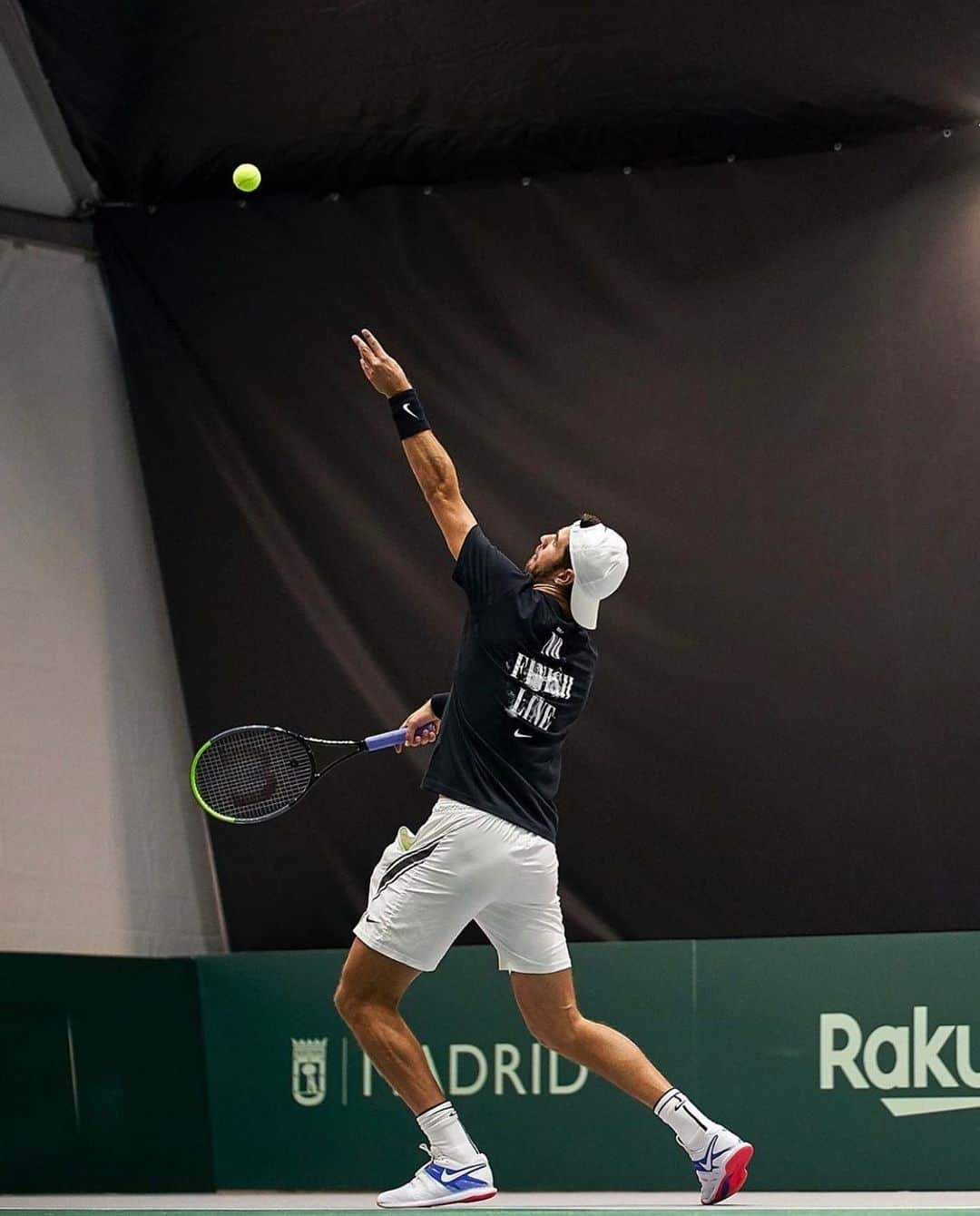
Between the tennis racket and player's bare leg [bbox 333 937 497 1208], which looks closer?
player's bare leg [bbox 333 937 497 1208]

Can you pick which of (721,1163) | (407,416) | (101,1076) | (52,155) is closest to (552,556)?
(407,416)

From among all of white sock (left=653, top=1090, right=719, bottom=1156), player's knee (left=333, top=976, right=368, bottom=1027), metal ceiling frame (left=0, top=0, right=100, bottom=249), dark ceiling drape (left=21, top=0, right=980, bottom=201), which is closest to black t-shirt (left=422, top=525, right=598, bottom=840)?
player's knee (left=333, top=976, right=368, bottom=1027)

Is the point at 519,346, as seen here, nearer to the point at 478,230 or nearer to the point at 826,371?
the point at 478,230

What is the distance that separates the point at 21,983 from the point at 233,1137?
1.08m

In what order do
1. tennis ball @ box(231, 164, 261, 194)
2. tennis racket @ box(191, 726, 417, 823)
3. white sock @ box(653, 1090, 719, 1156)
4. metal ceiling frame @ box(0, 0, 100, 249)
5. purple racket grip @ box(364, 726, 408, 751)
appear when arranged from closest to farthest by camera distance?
white sock @ box(653, 1090, 719, 1156) < purple racket grip @ box(364, 726, 408, 751) < tennis racket @ box(191, 726, 417, 823) < tennis ball @ box(231, 164, 261, 194) < metal ceiling frame @ box(0, 0, 100, 249)

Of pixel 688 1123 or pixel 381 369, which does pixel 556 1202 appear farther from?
pixel 381 369

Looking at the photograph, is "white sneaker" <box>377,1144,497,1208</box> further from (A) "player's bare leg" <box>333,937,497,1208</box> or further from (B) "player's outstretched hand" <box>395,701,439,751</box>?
(B) "player's outstretched hand" <box>395,701,439,751</box>

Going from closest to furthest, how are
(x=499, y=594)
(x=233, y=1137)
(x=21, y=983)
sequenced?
1. (x=499, y=594)
2. (x=21, y=983)
3. (x=233, y=1137)

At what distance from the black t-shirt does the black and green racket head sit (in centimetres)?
92

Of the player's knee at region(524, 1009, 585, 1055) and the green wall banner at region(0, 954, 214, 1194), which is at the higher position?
the player's knee at region(524, 1009, 585, 1055)

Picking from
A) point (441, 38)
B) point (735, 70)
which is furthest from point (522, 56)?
point (735, 70)

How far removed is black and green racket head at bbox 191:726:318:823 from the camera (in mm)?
5844

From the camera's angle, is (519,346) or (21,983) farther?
(519,346)

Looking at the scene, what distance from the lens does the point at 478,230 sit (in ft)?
24.8
